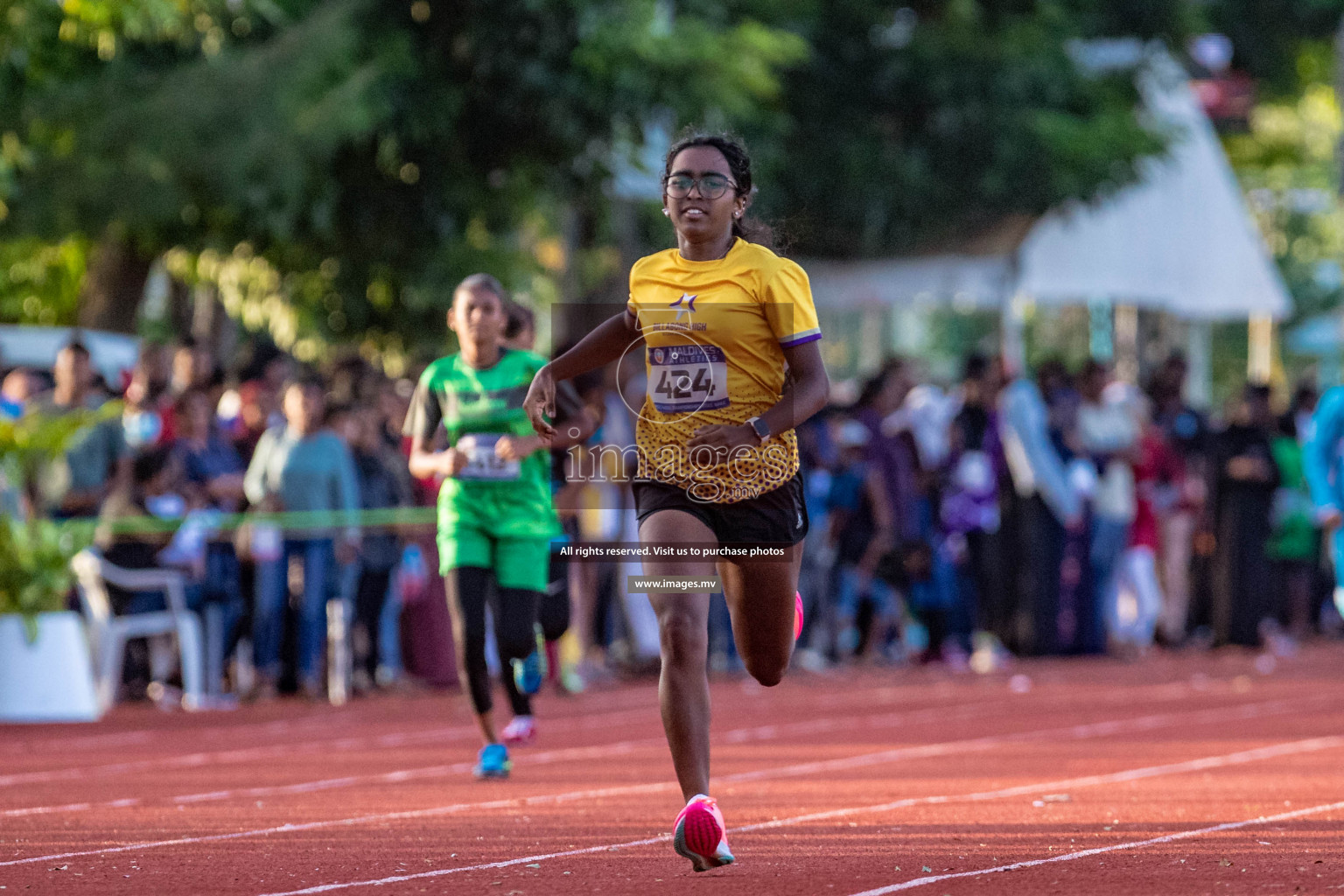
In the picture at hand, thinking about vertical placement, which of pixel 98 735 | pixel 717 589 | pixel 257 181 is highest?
pixel 257 181

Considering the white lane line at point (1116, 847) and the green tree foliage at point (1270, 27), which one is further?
the green tree foliage at point (1270, 27)

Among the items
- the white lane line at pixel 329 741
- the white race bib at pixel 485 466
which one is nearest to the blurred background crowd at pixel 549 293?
the white race bib at pixel 485 466

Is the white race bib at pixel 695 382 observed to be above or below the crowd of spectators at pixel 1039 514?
above

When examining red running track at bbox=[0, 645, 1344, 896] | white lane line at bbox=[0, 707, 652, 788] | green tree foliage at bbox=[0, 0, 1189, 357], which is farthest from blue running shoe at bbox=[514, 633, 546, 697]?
green tree foliage at bbox=[0, 0, 1189, 357]

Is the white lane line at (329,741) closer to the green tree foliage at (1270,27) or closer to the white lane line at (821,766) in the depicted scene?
the white lane line at (821,766)

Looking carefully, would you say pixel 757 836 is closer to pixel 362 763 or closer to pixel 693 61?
pixel 362 763

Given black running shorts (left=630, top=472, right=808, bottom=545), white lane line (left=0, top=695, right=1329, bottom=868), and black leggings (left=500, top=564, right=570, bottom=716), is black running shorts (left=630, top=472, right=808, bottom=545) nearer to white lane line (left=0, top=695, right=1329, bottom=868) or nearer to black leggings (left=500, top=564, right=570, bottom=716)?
white lane line (left=0, top=695, right=1329, bottom=868)

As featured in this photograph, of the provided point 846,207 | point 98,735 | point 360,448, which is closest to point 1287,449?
point 846,207

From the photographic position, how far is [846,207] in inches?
957

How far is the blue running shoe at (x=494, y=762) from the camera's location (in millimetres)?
9984

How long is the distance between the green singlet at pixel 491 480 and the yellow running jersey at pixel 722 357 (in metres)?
2.88

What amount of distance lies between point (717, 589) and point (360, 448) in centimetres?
956

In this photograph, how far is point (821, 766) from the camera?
1078cm

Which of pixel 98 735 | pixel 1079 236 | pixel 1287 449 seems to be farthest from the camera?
pixel 1079 236
